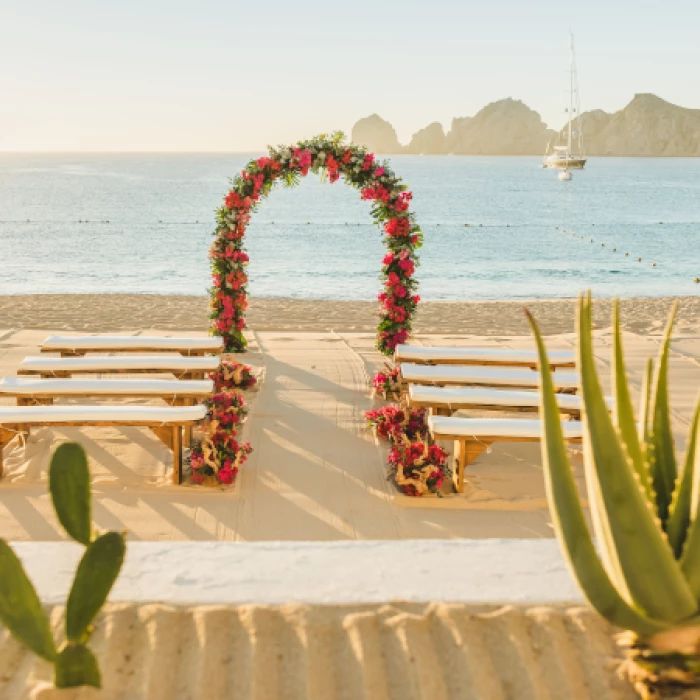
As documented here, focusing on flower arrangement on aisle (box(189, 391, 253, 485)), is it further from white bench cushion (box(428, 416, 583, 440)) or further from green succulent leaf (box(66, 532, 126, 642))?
green succulent leaf (box(66, 532, 126, 642))

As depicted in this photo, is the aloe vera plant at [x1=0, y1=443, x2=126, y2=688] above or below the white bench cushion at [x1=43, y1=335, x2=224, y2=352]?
above

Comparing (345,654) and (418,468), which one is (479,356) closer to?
(418,468)

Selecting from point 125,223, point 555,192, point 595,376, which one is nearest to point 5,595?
point 595,376

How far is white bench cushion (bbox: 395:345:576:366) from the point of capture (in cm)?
877

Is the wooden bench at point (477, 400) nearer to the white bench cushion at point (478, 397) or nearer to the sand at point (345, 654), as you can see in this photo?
the white bench cushion at point (478, 397)

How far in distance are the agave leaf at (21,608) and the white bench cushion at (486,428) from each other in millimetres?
4430

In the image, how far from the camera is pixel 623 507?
6.63ft

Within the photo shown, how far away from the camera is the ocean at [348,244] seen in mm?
31891

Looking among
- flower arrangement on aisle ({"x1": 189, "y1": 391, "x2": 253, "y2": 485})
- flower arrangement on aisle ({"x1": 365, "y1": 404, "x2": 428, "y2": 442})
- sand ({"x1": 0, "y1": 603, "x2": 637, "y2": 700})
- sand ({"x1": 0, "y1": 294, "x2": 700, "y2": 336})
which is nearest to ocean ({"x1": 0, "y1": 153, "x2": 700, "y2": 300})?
sand ({"x1": 0, "y1": 294, "x2": 700, "y2": 336})

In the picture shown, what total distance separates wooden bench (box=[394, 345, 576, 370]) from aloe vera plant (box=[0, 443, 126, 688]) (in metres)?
6.53

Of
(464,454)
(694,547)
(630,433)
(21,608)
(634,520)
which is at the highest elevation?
(630,433)

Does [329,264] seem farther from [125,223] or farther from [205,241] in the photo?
[125,223]

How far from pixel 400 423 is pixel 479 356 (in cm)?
159

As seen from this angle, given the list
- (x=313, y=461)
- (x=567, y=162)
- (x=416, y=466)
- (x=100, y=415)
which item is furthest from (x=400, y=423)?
(x=567, y=162)
